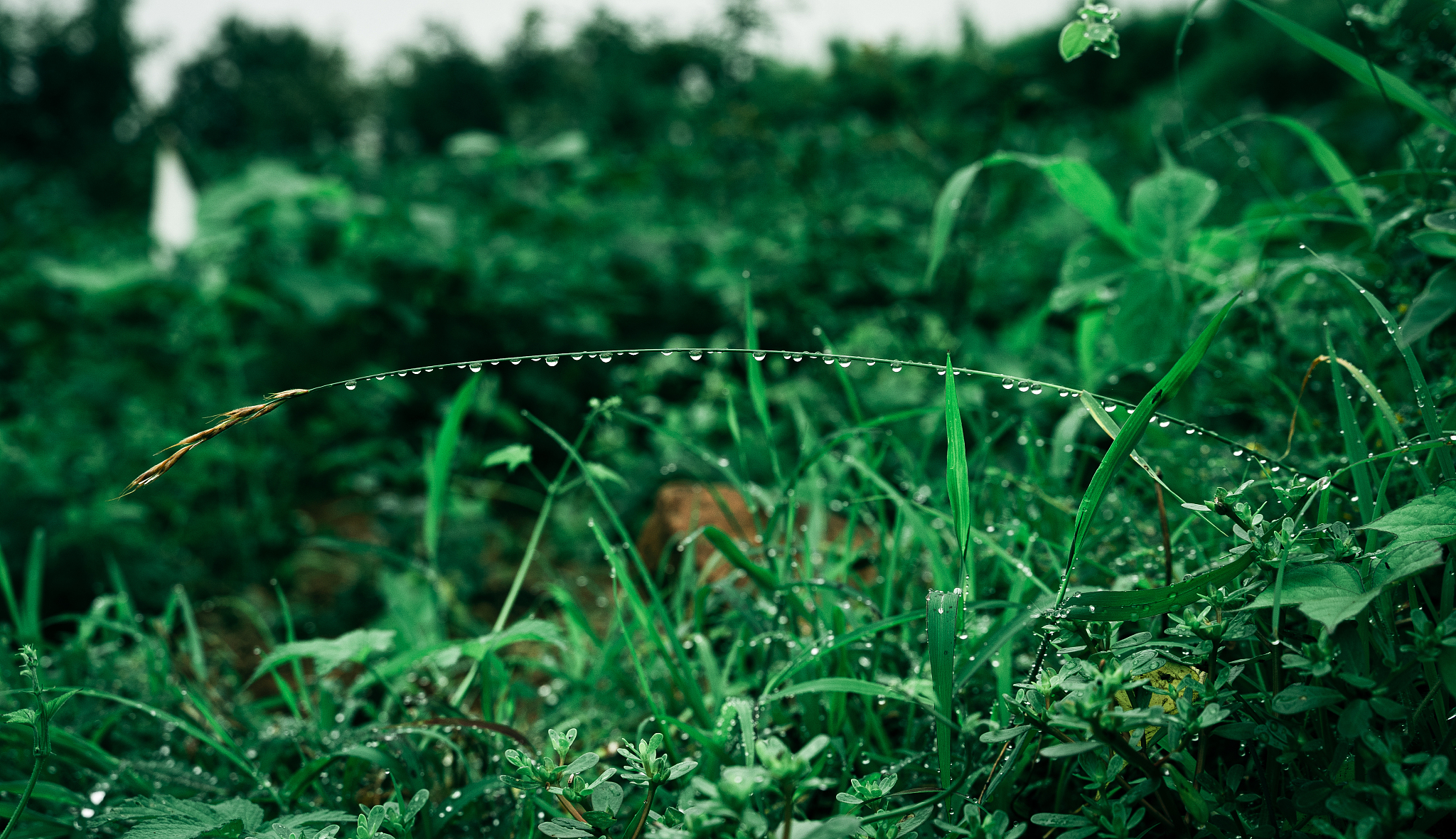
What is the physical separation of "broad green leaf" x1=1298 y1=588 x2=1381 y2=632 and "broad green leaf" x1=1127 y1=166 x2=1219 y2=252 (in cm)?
99

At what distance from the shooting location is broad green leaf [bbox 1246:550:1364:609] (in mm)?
648

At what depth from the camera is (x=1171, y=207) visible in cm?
147

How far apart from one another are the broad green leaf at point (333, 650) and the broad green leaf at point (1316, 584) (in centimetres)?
100

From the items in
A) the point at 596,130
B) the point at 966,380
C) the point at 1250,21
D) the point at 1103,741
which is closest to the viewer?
the point at 1103,741

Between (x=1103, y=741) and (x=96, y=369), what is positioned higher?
(x=96, y=369)

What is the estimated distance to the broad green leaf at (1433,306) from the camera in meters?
0.96

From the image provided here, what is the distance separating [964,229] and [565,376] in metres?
1.26

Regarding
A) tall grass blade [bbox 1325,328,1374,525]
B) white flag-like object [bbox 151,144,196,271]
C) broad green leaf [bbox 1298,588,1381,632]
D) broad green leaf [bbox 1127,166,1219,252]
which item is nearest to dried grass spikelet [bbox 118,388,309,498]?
broad green leaf [bbox 1298,588,1381,632]

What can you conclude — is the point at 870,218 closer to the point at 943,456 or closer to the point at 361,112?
the point at 943,456

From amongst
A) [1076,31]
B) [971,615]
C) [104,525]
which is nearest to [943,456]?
[971,615]

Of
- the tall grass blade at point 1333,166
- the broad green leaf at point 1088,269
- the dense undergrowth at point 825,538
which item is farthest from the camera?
the broad green leaf at point 1088,269

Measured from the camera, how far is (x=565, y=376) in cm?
239

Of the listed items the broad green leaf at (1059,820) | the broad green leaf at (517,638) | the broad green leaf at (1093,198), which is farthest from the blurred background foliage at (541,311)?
the broad green leaf at (1059,820)

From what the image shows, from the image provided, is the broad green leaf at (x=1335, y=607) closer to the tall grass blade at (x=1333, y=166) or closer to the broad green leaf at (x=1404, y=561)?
the broad green leaf at (x=1404, y=561)
